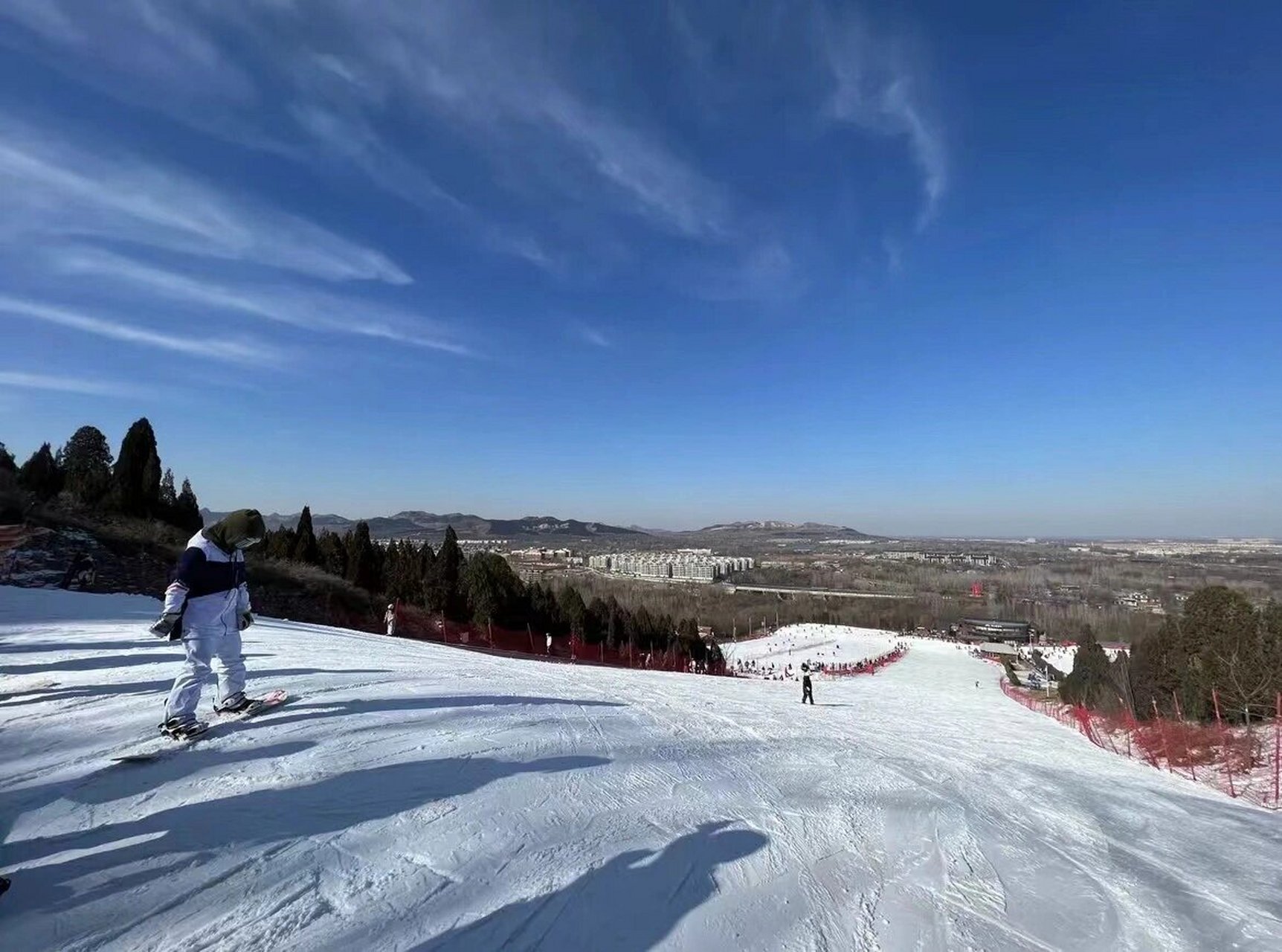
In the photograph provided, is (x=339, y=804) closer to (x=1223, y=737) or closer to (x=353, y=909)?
(x=353, y=909)

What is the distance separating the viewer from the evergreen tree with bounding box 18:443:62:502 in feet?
85.5

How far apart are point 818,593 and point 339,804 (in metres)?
148

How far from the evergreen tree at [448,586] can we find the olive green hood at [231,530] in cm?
2879

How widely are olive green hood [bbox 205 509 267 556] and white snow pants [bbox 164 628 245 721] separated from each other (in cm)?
68

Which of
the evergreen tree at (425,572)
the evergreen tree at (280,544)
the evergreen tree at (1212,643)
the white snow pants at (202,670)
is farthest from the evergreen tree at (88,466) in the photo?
the evergreen tree at (1212,643)

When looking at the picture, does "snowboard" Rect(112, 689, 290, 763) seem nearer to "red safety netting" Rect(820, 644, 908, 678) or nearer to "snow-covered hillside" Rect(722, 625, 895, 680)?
"red safety netting" Rect(820, 644, 908, 678)

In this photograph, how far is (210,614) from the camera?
195 inches

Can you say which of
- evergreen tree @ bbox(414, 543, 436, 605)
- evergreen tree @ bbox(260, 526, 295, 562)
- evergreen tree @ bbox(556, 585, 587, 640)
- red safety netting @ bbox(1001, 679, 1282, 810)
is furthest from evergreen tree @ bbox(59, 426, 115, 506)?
red safety netting @ bbox(1001, 679, 1282, 810)

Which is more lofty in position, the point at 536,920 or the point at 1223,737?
the point at 536,920

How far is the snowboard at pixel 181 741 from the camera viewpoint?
13.4ft

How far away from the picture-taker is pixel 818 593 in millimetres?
143250

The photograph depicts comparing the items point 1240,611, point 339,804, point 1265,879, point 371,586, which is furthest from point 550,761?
point 371,586

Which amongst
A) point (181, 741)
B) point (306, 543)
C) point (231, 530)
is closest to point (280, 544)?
point (306, 543)

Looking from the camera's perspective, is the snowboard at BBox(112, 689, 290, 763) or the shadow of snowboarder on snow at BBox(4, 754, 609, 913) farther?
the snowboard at BBox(112, 689, 290, 763)
